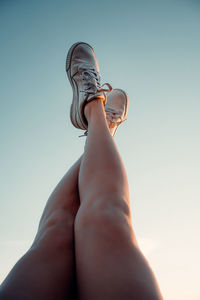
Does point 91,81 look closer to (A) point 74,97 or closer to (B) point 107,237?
(A) point 74,97

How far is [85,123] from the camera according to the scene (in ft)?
4.34

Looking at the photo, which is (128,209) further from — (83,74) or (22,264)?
(83,74)

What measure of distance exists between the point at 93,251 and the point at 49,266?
0.16 meters

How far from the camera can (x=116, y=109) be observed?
67.8 inches

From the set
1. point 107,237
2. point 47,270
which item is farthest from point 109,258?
point 47,270

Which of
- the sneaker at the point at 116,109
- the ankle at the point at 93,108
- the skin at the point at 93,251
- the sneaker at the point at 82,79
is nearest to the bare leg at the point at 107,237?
the skin at the point at 93,251

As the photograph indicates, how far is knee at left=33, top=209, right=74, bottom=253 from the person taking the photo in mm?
797

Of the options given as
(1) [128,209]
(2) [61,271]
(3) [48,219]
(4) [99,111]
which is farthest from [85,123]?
(2) [61,271]

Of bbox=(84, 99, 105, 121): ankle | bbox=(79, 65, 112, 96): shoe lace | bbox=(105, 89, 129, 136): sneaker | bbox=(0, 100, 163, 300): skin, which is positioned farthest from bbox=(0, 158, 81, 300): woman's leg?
bbox=(105, 89, 129, 136): sneaker

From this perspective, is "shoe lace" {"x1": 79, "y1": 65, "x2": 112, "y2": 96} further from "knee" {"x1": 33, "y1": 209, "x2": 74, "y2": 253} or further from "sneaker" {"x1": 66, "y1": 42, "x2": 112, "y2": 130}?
"knee" {"x1": 33, "y1": 209, "x2": 74, "y2": 253}

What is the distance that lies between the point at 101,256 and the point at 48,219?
377mm

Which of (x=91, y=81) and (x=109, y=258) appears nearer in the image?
(x=109, y=258)

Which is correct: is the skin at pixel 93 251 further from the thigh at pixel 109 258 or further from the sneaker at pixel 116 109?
the sneaker at pixel 116 109

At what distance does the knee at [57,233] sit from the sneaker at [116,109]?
81 centimetres
